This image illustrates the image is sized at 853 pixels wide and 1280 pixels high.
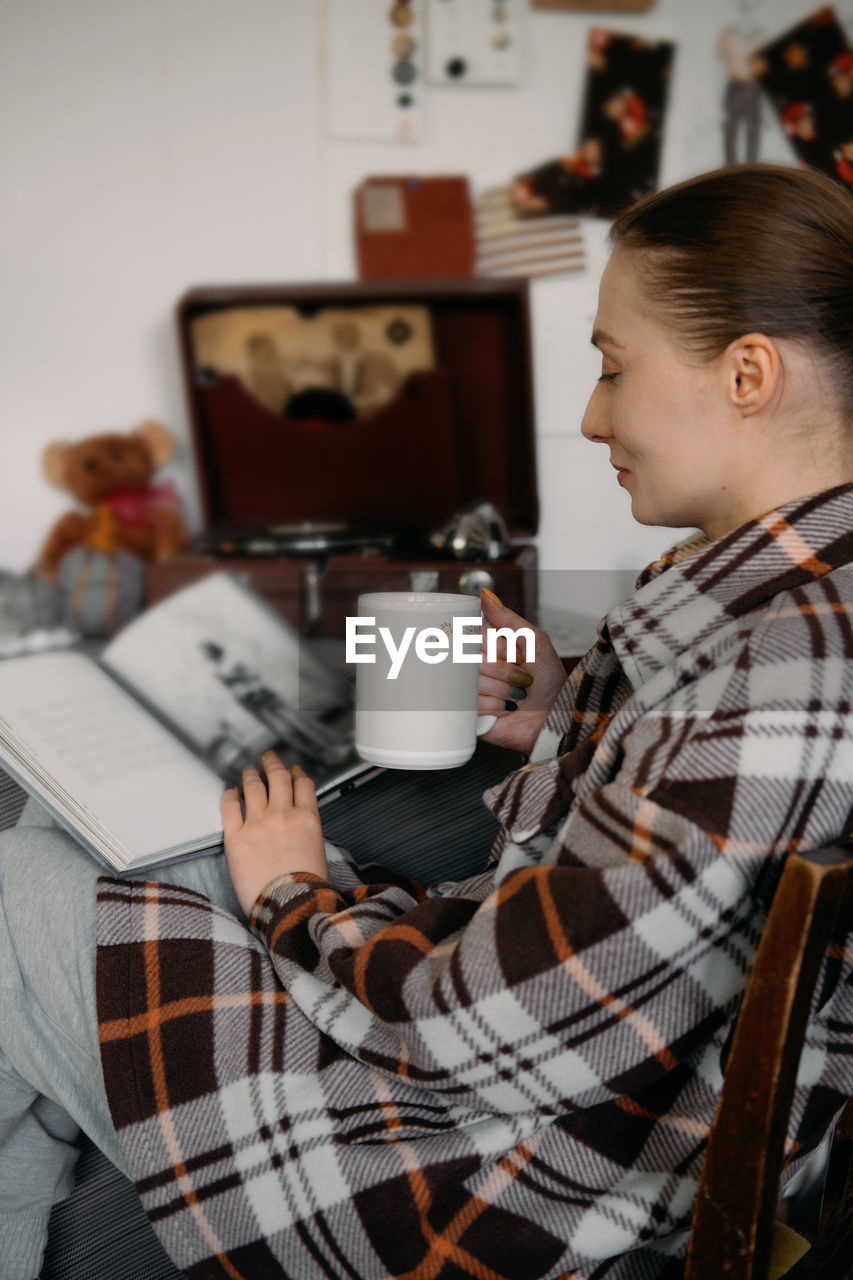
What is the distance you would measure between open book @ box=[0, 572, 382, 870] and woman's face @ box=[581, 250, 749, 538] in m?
0.29

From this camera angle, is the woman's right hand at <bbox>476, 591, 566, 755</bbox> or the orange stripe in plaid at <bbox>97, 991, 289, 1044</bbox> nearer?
the orange stripe in plaid at <bbox>97, 991, 289, 1044</bbox>

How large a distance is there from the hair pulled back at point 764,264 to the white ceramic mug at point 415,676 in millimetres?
205

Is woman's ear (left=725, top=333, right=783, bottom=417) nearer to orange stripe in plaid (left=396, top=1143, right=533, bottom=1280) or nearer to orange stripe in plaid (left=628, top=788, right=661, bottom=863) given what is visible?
orange stripe in plaid (left=628, top=788, right=661, bottom=863)

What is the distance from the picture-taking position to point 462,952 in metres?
0.45

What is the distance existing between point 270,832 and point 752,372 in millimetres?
382

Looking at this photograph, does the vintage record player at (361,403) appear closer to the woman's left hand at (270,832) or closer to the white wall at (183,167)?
the white wall at (183,167)

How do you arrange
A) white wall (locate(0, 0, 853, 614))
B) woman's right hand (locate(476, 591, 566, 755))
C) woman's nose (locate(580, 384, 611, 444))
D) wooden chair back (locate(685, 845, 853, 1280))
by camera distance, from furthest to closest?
white wall (locate(0, 0, 853, 614)) → woman's right hand (locate(476, 591, 566, 755)) → woman's nose (locate(580, 384, 611, 444)) → wooden chair back (locate(685, 845, 853, 1280))

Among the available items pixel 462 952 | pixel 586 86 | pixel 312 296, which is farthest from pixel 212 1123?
pixel 586 86

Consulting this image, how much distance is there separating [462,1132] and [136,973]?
188 mm

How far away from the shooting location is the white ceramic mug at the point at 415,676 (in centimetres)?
58

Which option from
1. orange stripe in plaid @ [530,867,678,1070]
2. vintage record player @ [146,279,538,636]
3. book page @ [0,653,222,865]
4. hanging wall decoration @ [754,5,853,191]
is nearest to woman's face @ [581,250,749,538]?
orange stripe in plaid @ [530,867,678,1070]

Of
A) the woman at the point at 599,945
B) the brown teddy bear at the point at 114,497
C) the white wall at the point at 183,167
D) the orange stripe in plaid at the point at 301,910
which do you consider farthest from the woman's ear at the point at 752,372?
the brown teddy bear at the point at 114,497

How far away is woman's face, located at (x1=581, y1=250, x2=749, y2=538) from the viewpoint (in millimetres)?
529

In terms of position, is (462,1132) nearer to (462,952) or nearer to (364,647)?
(462,952)
